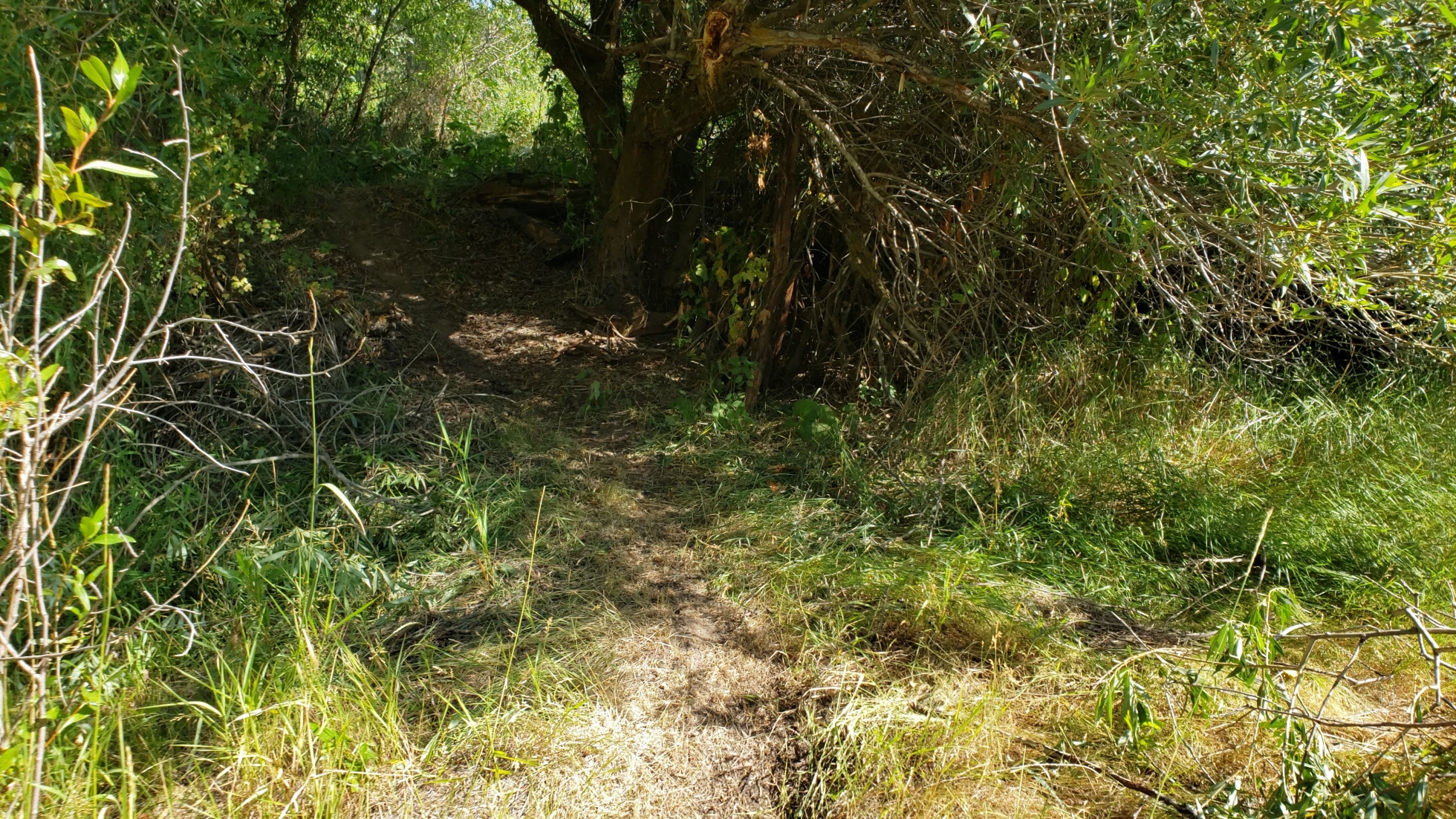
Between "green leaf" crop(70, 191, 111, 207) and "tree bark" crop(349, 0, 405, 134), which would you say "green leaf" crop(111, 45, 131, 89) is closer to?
"green leaf" crop(70, 191, 111, 207)

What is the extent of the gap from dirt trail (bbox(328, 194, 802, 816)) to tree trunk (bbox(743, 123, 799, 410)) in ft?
1.37

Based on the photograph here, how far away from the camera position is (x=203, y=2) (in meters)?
3.45

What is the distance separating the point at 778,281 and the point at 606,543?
1907 millimetres

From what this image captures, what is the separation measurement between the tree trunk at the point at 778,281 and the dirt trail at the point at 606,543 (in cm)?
42

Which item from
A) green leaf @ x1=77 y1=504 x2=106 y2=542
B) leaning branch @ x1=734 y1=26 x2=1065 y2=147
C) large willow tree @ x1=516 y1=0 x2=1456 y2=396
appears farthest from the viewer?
leaning branch @ x1=734 y1=26 x2=1065 y2=147

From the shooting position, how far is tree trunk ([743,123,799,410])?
478cm

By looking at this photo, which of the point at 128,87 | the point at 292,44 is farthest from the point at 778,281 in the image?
the point at 292,44

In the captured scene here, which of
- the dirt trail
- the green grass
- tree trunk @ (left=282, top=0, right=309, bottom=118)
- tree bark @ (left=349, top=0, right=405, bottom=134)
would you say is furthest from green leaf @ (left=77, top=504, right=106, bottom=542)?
tree bark @ (left=349, top=0, right=405, bottom=134)

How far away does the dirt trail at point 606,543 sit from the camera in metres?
2.43

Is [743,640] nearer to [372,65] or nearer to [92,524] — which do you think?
[92,524]

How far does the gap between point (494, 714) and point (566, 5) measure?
15.5ft

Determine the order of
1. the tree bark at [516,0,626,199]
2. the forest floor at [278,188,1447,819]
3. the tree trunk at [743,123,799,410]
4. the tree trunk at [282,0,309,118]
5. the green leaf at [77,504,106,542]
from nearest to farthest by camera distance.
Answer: the green leaf at [77,504,106,542], the forest floor at [278,188,1447,819], the tree trunk at [743,123,799,410], the tree bark at [516,0,626,199], the tree trunk at [282,0,309,118]

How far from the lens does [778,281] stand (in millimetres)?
4898

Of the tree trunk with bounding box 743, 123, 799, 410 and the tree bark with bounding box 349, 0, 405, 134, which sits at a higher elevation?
the tree bark with bounding box 349, 0, 405, 134
